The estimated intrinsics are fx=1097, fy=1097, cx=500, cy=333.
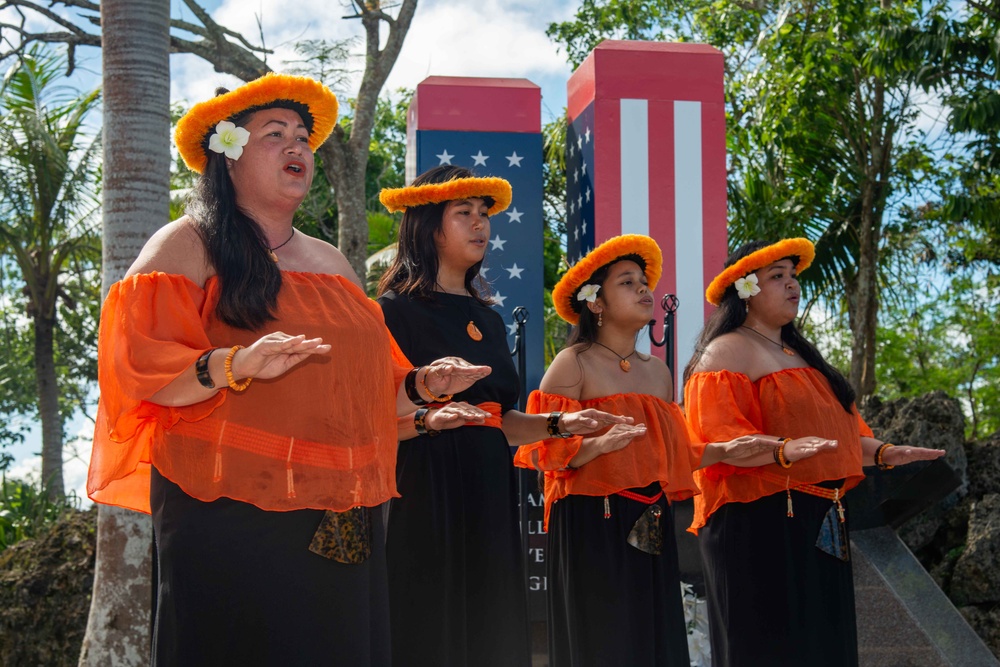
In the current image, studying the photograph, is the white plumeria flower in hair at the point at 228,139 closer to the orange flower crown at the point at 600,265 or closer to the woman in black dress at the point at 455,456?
the woman in black dress at the point at 455,456

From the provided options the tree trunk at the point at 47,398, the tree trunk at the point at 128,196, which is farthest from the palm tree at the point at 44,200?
the tree trunk at the point at 128,196

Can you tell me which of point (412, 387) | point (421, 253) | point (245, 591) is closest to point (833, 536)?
point (421, 253)

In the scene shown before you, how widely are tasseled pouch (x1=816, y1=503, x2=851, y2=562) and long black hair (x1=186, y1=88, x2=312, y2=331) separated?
2.76m

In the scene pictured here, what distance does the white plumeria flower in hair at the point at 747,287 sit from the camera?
490 cm

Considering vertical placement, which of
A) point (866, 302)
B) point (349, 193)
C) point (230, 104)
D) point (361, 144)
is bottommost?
point (230, 104)

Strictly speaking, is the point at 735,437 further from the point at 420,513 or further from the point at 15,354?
the point at 15,354

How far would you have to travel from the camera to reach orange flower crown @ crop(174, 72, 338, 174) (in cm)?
296

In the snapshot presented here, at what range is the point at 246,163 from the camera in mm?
2971

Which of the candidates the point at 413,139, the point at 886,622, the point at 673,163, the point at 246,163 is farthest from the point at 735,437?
the point at 413,139

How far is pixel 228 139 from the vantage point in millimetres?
2922

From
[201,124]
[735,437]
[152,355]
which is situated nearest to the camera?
[152,355]

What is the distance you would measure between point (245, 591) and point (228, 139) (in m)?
1.18

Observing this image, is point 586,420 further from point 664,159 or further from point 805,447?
point 664,159

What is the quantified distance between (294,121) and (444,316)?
119cm
